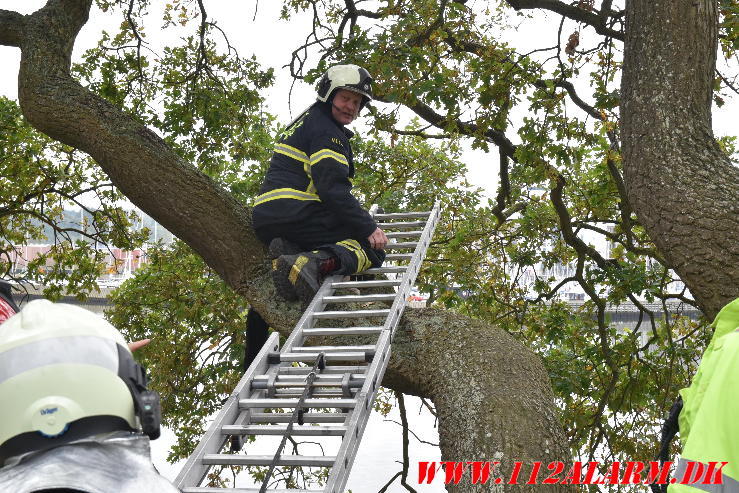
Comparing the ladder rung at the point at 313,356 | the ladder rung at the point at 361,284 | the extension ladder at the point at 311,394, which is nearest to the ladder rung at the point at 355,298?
the extension ladder at the point at 311,394

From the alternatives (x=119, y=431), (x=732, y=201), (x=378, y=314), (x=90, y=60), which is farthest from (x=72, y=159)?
(x=119, y=431)

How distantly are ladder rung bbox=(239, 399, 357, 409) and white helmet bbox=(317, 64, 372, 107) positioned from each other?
1.79 metres

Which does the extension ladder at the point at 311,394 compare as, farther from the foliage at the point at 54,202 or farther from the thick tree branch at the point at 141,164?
the foliage at the point at 54,202

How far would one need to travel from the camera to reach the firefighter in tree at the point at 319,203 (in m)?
4.01

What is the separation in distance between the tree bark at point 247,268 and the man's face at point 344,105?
0.96 meters

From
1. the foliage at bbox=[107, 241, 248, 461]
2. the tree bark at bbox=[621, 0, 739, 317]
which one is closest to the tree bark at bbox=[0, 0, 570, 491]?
the tree bark at bbox=[621, 0, 739, 317]

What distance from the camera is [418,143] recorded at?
9.63m

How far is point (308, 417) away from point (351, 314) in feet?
2.79

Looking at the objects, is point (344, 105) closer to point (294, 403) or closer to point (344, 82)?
point (344, 82)

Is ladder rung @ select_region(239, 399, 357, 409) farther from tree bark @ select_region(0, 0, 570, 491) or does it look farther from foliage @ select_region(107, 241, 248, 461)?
foliage @ select_region(107, 241, 248, 461)

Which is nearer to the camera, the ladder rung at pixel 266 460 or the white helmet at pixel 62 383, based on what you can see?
the white helmet at pixel 62 383

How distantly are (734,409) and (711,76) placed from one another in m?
2.84

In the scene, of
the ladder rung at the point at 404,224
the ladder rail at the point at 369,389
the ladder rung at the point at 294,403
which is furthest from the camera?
the ladder rung at the point at 404,224

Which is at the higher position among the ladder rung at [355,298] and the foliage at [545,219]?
the foliage at [545,219]
